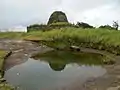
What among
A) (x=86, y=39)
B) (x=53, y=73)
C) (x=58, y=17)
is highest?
(x=58, y=17)

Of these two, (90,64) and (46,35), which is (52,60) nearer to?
(90,64)

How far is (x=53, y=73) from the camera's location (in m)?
30.4

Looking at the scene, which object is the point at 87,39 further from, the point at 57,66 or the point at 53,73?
the point at 53,73

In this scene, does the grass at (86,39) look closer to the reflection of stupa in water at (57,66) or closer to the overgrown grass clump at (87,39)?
the overgrown grass clump at (87,39)

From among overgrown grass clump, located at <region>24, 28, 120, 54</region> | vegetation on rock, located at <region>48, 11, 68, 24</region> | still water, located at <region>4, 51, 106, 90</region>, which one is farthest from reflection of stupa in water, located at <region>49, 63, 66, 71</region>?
vegetation on rock, located at <region>48, 11, 68, 24</region>

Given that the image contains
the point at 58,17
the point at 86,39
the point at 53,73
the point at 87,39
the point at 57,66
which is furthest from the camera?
the point at 58,17

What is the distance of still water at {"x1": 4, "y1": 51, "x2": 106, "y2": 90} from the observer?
971 inches

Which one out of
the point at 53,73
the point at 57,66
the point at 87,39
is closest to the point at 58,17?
the point at 87,39

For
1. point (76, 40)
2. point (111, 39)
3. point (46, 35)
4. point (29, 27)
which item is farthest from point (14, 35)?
point (111, 39)

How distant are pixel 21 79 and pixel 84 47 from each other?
30844mm

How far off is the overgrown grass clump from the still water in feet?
37.8

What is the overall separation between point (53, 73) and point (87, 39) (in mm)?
28281

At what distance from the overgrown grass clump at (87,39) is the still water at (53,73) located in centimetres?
1152

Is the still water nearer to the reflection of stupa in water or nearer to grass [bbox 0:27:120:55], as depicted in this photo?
the reflection of stupa in water
